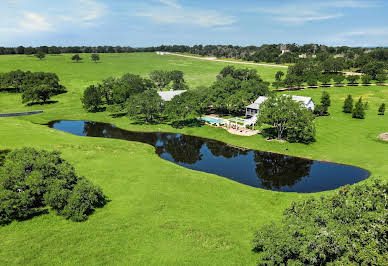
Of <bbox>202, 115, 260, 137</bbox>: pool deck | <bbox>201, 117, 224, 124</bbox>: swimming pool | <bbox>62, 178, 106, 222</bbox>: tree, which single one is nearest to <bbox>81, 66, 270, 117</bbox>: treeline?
<bbox>201, 117, 224, 124</bbox>: swimming pool

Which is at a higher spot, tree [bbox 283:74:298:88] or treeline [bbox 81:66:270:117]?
tree [bbox 283:74:298:88]

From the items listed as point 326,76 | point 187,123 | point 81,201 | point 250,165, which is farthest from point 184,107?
point 326,76

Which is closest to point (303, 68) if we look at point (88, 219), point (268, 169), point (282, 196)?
point (268, 169)

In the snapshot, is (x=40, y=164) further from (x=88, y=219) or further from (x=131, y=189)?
(x=131, y=189)

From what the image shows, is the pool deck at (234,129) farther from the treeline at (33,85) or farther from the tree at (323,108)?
the treeline at (33,85)

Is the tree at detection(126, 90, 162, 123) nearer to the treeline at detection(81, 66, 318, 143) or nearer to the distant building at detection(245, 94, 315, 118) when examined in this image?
the treeline at detection(81, 66, 318, 143)

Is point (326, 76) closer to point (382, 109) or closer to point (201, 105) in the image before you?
point (382, 109)
